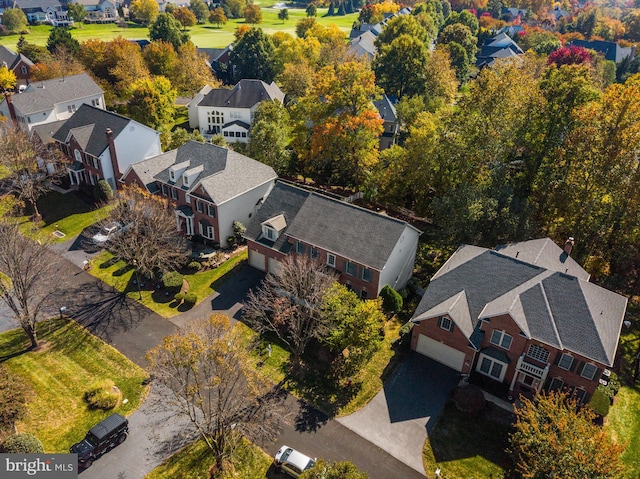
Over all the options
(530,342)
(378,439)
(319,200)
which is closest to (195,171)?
(319,200)

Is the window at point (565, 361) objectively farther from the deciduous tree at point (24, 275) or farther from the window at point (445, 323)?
the deciduous tree at point (24, 275)

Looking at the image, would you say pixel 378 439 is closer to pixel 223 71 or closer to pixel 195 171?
pixel 195 171

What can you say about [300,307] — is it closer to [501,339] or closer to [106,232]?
[501,339]

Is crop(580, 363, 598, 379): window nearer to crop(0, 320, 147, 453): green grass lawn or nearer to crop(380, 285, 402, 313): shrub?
crop(380, 285, 402, 313): shrub

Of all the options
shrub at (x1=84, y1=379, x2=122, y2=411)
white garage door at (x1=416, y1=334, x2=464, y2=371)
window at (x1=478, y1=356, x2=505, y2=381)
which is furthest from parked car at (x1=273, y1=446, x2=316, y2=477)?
window at (x1=478, y1=356, x2=505, y2=381)

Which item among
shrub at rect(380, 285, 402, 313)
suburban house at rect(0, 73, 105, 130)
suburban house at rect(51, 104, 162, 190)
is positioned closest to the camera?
shrub at rect(380, 285, 402, 313)

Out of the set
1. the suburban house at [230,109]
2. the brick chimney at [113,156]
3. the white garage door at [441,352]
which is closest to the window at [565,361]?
the white garage door at [441,352]
